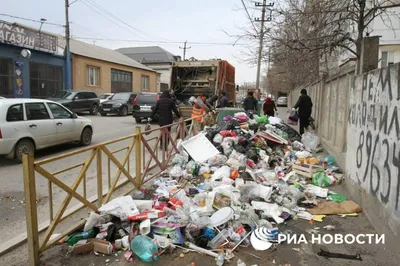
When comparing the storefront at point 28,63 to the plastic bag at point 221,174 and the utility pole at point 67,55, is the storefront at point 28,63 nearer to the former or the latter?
the utility pole at point 67,55

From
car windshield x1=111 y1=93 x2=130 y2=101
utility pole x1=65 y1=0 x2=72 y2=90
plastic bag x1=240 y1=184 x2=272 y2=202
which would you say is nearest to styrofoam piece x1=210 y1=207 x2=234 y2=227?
plastic bag x1=240 y1=184 x2=272 y2=202

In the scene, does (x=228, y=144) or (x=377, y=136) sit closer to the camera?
(x=377, y=136)

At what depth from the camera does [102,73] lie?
1237 inches

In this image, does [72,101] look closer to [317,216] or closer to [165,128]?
[165,128]

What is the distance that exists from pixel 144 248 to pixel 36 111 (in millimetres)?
5991

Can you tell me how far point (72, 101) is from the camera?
18891 millimetres

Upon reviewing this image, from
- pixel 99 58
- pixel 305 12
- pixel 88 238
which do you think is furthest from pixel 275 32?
pixel 99 58

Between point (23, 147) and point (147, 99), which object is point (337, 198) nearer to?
point (23, 147)

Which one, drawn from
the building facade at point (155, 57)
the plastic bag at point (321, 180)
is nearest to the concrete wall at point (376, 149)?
the plastic bag at point (321, 180)

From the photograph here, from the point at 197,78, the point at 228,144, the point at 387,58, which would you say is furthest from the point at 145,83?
the point at 228,144

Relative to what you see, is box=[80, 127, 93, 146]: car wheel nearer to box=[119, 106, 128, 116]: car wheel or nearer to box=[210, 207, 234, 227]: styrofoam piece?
box=[210, 207, 234, 227]: styrofoam piece

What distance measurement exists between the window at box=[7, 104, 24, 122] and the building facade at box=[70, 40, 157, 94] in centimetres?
2099

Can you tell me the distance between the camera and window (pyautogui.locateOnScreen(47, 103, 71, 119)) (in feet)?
28.2

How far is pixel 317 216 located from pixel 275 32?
7728mm
